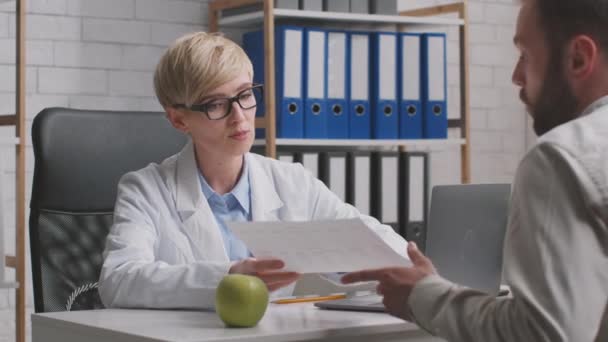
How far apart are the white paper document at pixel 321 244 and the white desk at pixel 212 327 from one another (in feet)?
0.31

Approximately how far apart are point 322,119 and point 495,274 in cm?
177

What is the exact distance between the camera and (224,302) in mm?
1469

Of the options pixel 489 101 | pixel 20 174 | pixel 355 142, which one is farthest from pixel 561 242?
pixel 489 101

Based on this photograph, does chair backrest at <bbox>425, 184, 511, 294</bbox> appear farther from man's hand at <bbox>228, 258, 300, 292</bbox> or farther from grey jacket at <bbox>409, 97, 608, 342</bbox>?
grey jacket at <bbox>409, 97, 608, 342</bbox>

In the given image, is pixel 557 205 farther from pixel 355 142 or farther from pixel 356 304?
pixel 355 142

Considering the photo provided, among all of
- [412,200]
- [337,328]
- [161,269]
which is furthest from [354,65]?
[337,328]

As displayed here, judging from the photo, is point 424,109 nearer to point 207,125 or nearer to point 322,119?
point 322,119

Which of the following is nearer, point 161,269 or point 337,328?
point 337,328

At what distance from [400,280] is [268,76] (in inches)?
74.9

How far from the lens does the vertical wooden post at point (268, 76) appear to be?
3.21 metres

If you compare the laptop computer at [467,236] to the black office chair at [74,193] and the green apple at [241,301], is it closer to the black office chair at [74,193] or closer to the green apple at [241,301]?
the green apple at [241,301]

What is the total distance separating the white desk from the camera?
141cm

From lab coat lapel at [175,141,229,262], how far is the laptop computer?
0.39 m

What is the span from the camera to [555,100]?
123 cm
